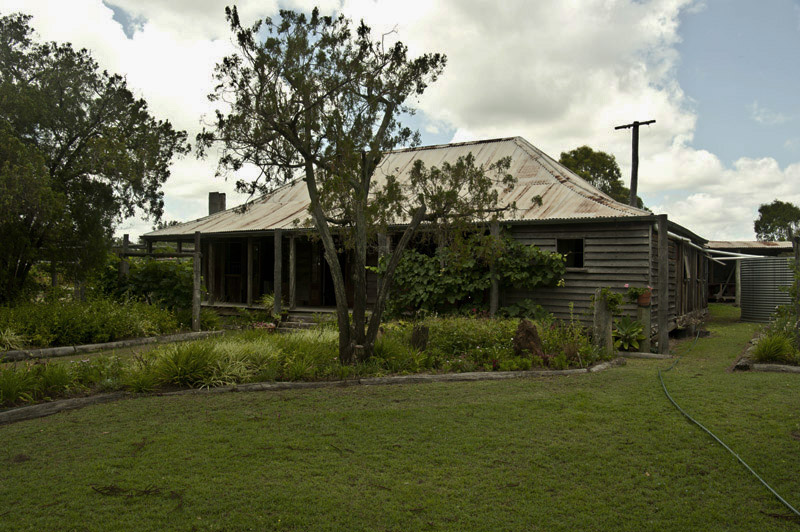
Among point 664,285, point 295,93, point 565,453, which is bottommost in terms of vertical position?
point 565,453

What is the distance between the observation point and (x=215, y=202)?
A: 2058cm

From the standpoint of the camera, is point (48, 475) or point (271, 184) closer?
point (48, 475)

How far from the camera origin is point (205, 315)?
13781 millimetres

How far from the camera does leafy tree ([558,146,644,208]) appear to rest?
3356 centimetres

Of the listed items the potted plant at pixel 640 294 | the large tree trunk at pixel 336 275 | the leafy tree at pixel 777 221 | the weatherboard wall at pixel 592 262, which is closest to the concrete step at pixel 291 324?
the weatherboard wall at pixel 592 262

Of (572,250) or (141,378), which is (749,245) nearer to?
(572,250)

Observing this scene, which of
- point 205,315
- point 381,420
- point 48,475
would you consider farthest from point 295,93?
point 205,315

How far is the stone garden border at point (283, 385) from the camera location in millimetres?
5859

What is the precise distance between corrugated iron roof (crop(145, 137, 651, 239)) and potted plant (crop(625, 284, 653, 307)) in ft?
5.17

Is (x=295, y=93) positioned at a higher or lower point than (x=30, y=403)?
higher

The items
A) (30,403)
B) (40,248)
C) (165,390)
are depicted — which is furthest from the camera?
(40,248)

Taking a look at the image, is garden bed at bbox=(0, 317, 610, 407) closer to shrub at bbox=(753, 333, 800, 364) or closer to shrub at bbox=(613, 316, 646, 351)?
shrub at bbox=(613, 316, 646, 351)

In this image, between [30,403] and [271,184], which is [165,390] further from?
[271,184]

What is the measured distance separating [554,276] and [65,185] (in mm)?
10747
